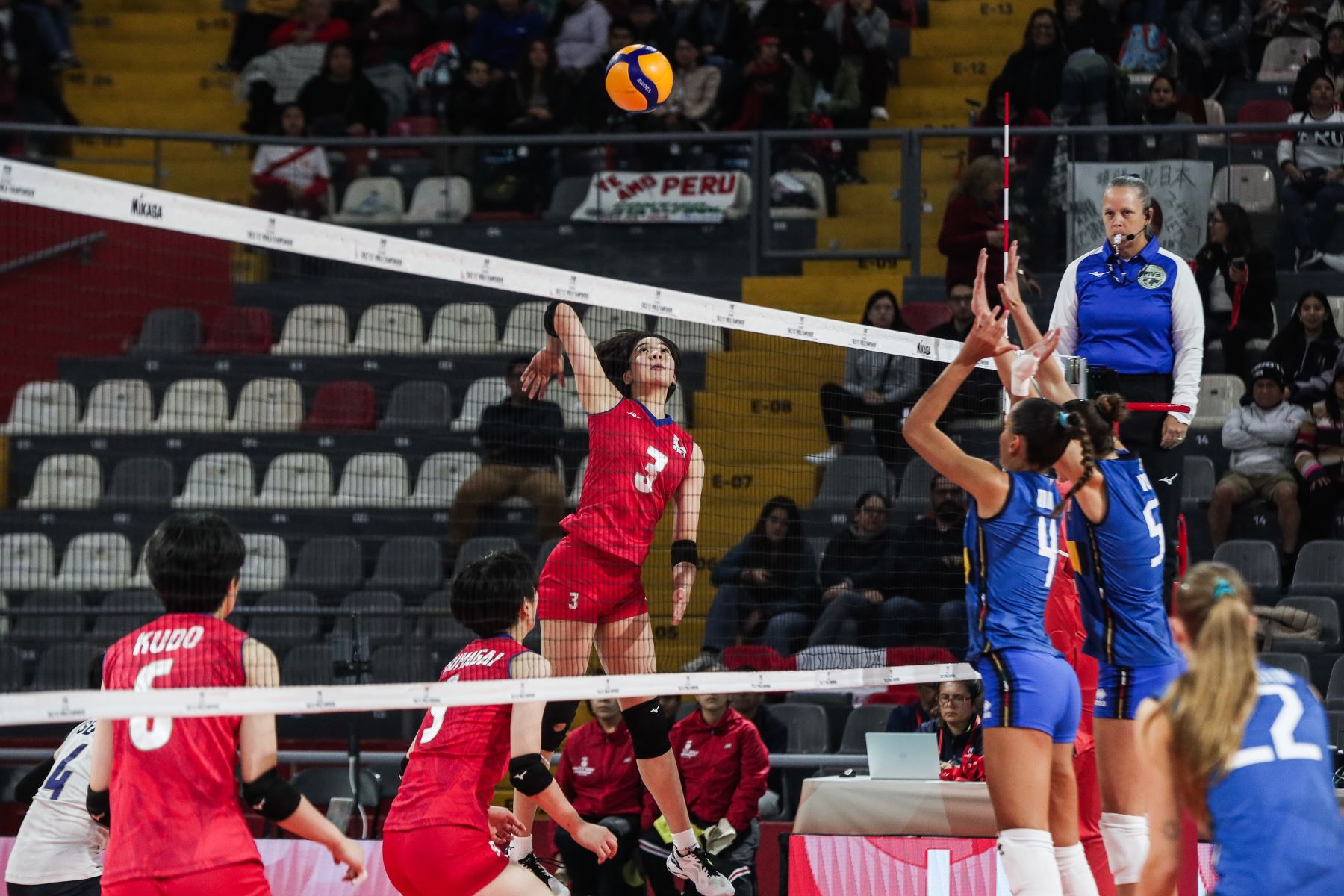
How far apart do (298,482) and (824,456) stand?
426cm

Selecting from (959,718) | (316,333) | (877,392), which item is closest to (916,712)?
(959,718)

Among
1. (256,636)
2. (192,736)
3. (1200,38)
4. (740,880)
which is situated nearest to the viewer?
(192,736)

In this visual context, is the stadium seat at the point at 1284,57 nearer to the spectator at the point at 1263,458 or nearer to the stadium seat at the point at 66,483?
the spectator at the point at 1263,458

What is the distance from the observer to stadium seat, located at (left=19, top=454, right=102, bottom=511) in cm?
1346

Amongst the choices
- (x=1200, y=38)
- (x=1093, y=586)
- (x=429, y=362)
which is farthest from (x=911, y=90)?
(x=1093, y=586)

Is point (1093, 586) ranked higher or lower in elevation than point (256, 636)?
higher

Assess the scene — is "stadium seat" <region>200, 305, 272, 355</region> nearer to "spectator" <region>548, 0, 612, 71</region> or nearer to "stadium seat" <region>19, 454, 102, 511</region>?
"stadium seat" <region>19, 454, 102, 511</region>

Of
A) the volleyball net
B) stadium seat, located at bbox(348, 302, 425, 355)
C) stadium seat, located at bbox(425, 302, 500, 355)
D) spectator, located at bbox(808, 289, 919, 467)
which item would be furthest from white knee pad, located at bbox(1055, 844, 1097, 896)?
stadium seat, located at bbox(348, 302, 425, 355)

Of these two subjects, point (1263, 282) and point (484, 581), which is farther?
point (1263, 282)

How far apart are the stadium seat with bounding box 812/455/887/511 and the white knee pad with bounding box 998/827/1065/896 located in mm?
6121

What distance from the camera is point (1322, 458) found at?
1220cm

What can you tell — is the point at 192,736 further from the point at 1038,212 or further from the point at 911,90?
the point at 911,90

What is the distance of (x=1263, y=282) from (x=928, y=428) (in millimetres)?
7197

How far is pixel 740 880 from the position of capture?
9.84 m
